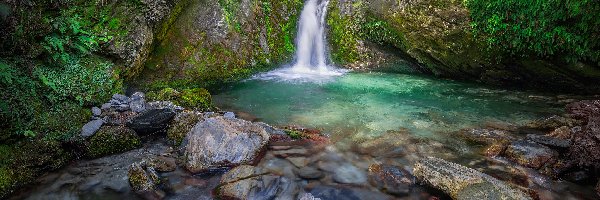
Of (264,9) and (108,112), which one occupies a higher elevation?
(264,9)

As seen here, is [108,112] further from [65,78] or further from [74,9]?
[74,9]

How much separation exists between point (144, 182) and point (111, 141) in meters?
1.44

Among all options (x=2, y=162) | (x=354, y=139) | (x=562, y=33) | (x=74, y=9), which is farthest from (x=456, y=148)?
(x=74, y=9)

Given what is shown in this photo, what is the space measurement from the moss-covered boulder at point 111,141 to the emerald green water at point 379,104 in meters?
2.56

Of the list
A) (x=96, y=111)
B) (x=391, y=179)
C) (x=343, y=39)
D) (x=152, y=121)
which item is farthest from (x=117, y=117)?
(x=343, y=39)

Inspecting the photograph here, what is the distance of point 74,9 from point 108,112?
215cm

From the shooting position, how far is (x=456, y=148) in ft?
19.6

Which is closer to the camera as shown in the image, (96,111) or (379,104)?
(96,111)

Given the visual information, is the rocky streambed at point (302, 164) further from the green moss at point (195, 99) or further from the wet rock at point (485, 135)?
the green moss at point (195, 99)

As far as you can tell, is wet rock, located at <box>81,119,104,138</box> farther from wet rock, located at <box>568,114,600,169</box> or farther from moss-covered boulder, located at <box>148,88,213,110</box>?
wet rock, located at <box>568,114,600,169</box>

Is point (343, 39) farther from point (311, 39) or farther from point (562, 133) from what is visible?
point (562, 133)

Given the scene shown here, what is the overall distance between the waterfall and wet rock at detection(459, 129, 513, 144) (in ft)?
20.4

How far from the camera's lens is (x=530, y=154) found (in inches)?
212

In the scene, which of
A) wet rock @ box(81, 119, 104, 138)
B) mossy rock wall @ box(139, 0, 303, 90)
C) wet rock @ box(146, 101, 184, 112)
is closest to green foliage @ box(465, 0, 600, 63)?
mossy rock wall @ box(139, 0, 303, 90)
